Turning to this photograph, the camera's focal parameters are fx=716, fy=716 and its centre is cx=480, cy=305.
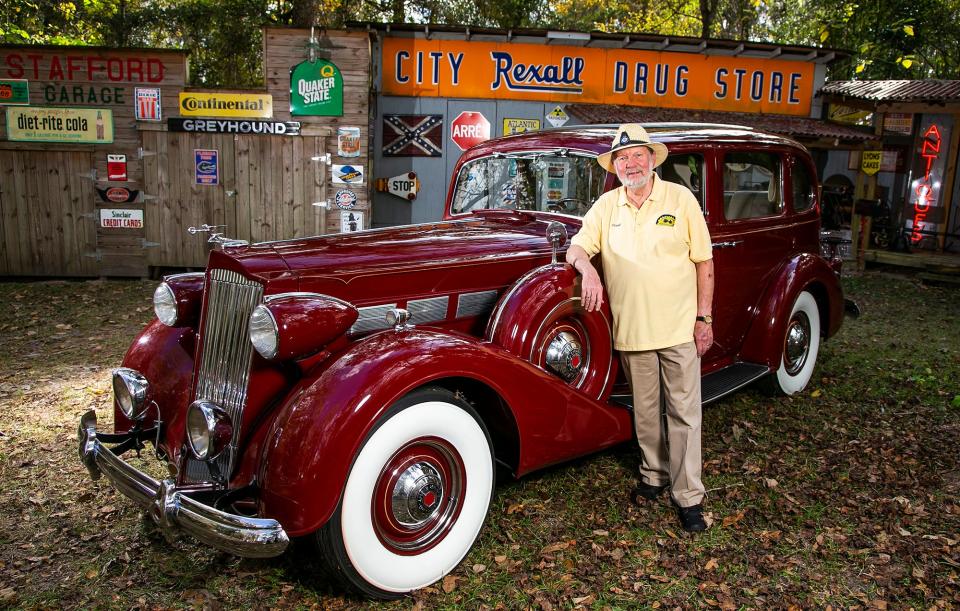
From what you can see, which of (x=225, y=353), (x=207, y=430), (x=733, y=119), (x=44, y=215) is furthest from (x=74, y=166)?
(x=733, y=119)

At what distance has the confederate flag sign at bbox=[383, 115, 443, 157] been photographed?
1126 cm

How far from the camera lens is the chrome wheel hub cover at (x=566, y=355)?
3.69 metres

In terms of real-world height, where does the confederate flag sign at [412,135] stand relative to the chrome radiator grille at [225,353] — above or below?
above

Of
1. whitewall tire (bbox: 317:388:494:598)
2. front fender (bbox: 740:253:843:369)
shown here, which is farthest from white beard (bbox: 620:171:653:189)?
front fender (bbox: 740:253:843:369)

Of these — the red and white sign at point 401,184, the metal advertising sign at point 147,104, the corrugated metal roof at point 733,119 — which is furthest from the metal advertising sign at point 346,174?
the corrugated metal roof at point 733,119

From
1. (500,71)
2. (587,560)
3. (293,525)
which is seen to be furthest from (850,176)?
(293,525)

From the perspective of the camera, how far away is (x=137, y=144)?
33.0 ft

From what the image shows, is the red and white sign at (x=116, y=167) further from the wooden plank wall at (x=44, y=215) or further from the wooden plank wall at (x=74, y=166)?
the wooden plank wall at (x=44, y=215)

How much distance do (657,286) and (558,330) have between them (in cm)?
56

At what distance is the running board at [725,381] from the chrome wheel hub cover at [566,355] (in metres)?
0.34

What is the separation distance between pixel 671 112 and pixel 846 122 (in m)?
3.86

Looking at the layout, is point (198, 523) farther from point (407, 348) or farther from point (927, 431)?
point (927, 431)

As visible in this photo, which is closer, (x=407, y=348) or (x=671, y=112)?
(x=407, y=348)

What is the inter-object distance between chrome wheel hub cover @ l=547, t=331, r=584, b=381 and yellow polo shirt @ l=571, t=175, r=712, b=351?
30cm
